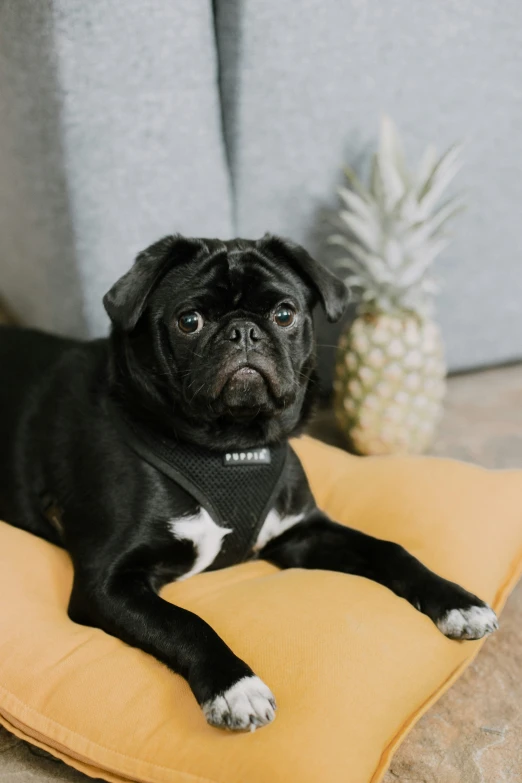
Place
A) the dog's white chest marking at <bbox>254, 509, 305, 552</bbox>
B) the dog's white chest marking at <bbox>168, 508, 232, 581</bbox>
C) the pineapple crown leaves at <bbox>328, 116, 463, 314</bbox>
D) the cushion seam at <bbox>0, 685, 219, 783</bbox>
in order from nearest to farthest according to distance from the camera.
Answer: the cushion seam at <bbox>0, 685, 219, 783</bbox>, the dog's white chest marking at <bbox>168, 508, 232, 581</bbox>, the dog's white chest marking at <bbox>254, 509, 305, 552</bbox>, the pineapple crown leaves at <bbox>328, 116, 463, 314</bbox>

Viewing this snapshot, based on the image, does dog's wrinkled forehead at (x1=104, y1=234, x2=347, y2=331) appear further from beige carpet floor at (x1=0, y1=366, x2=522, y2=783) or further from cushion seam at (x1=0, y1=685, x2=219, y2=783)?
beige carpet floor at (x1=0, y1=366, x2=522, y2=783)

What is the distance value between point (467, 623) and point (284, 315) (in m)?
0.75

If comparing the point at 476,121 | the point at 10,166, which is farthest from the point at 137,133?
the point at 476,121

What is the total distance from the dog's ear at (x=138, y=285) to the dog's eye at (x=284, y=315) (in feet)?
0.82

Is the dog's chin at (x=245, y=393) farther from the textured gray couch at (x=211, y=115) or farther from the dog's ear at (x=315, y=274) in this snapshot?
the textured gray couch at (x=211, y=115)

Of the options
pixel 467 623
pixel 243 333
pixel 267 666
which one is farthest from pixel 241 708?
pixel 243 333

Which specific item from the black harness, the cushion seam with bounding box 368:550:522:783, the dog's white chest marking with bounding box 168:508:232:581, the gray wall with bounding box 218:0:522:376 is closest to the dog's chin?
the black harness

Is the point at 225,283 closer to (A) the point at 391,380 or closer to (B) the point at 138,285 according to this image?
(B) the point at 138,285

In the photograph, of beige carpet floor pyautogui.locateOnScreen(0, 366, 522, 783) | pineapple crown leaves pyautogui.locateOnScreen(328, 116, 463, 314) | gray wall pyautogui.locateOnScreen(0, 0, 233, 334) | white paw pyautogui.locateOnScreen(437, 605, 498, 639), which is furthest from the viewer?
pineapple crown leaves pyautogui.locateOnScreen(328, 116, 463, 314)

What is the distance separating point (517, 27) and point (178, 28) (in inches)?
53.8

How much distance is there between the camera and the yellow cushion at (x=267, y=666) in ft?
4.14

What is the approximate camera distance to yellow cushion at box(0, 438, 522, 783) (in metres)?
1.26

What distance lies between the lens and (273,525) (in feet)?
6.00

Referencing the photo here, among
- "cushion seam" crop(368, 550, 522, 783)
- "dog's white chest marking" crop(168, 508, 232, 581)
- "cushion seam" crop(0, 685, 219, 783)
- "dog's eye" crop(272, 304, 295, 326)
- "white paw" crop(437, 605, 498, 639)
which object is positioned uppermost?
"dog's eye" crop(272, 304, 295, 326)
